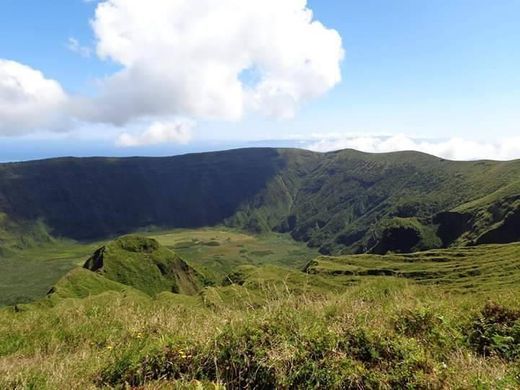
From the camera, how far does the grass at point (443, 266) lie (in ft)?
444

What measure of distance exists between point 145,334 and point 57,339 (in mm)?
2408

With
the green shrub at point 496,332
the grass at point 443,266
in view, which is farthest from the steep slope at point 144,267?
the green shrub at point 496,332

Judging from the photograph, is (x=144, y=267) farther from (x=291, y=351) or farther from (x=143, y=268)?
(x=291, y=351)

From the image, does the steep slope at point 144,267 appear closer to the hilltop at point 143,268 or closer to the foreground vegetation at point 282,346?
the hilltop at point 143,268

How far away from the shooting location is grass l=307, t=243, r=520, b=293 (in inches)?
5330

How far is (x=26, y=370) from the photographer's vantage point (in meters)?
7.01

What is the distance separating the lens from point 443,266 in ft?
536

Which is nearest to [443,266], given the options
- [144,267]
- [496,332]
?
[144,267]

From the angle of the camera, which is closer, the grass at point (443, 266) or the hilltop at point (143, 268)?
the grass at point (443, 266)

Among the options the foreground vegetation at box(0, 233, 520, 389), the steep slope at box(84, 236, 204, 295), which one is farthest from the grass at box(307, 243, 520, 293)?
the foreground vegetation at box(0, 233, 520, 389)

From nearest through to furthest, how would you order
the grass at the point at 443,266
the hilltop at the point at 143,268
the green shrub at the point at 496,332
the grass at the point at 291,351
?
1. the grass at the point at 291,351
2. the green shrub at the point at 496,332
3. the grass at the point at 443,266
4. the hilltop at the point at 143,268

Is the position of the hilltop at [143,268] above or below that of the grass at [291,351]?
below

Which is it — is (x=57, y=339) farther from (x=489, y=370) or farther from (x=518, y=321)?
(x=518, y=321)

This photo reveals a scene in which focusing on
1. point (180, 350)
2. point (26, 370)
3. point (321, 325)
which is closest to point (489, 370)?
point (321, 325)
